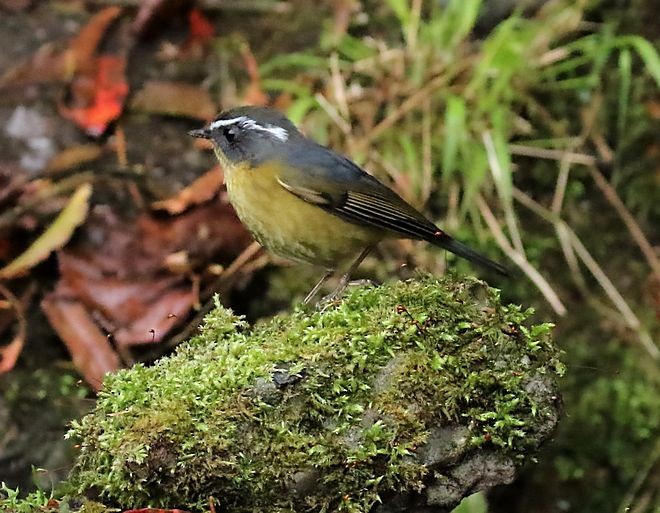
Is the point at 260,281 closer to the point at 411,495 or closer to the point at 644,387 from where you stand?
the point at 644,387

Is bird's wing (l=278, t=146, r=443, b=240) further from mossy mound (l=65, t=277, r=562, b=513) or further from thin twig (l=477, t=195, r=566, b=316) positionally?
thin twig (l=477, t=195, r=566, b=316)

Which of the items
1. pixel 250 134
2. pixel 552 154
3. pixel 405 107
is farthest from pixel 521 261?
pixel 250 134

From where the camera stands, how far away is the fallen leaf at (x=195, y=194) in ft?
16.0

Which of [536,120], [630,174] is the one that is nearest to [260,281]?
[536,120]

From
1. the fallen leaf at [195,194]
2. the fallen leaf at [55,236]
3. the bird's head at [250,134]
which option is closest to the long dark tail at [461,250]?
the bird's head at [250,134]

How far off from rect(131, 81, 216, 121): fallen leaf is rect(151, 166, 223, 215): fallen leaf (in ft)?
1.92

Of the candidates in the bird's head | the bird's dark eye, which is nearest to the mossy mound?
the bird's head

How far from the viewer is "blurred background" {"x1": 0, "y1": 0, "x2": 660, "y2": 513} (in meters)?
4.58

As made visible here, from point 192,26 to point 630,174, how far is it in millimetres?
2829

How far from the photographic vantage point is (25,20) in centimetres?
595

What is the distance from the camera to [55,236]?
4.68 m

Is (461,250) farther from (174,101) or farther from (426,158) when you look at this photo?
(174,101)

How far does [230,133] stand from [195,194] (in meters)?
1.17

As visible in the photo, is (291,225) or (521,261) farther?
(521,261)
